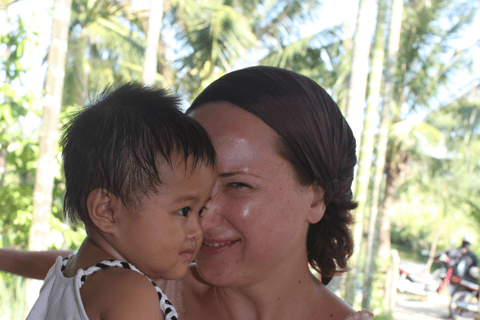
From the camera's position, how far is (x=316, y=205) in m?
1.92

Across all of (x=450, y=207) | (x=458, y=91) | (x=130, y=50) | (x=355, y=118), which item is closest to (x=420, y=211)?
(x=450, y=207)

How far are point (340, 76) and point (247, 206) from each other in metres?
13.7

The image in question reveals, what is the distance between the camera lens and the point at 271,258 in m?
1.76

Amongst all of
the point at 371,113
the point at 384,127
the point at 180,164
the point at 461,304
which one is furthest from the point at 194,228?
the point at 461,304

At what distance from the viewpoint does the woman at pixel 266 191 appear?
1.70 meters

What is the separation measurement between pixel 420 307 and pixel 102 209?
53.2 feet

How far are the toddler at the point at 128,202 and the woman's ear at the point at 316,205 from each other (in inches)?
22.9

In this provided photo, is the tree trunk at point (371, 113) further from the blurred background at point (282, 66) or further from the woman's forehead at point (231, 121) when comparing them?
the woman's forehead at point (231, 121)

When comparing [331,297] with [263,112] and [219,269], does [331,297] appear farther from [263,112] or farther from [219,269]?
[263,112]

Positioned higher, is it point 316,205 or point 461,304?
point 316,205

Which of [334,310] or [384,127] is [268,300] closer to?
[334,310]

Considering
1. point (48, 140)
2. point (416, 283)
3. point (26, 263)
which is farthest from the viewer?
point (416, 283)

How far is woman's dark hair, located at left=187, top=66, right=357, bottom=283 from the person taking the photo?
1.71 metres

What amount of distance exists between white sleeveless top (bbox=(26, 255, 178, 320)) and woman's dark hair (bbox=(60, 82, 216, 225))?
15cm
